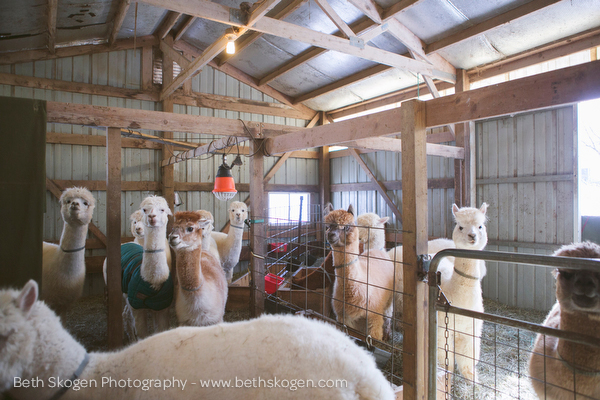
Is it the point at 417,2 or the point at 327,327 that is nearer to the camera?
the point at 327,327

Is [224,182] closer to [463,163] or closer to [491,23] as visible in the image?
[491,23]

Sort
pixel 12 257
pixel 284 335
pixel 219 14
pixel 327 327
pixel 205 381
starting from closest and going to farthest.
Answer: pixel 205 381 → pixel 284 335 → pixel 327 327 → pixel 12 257 → pixel 219 14

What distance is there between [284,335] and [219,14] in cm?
388

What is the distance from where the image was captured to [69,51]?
22.5 feet

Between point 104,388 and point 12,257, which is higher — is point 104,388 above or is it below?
below

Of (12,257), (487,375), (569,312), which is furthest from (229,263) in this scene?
(569,312)

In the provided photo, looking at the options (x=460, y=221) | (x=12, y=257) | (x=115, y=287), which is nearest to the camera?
(x=12, y=257)

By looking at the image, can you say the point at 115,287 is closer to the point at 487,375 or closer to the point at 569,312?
the point at 569,312

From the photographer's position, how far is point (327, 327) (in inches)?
65.9

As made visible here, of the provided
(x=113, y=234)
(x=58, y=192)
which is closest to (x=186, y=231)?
(x=113, y=234)

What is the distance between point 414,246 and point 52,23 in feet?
22.1

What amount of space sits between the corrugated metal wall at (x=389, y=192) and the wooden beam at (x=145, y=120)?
171 inches

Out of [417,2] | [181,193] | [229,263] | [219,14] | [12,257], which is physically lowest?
[229,263]

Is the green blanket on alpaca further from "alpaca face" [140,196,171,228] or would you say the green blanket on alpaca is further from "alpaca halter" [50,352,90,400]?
"alpaca halter" [50,352,90,400]
